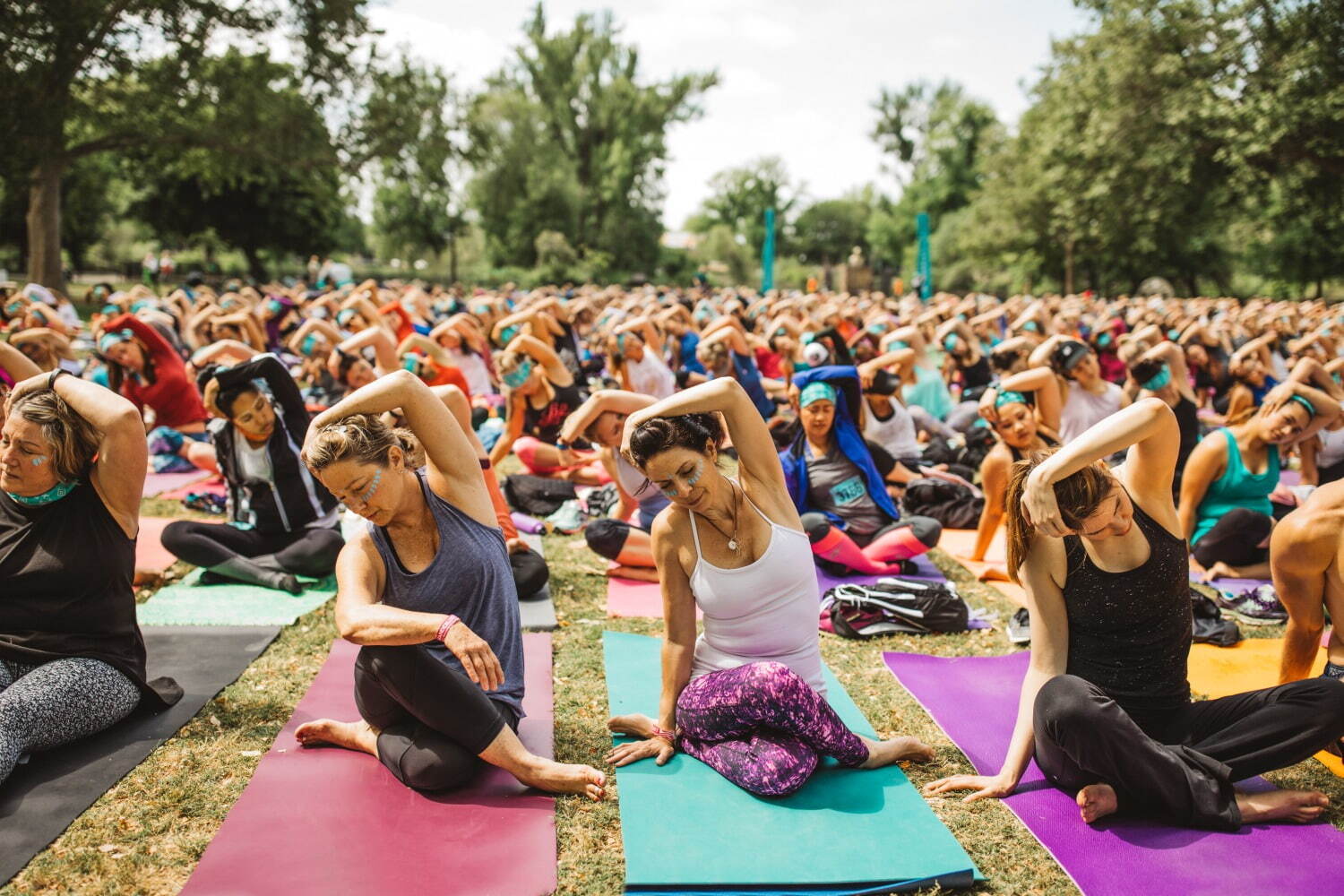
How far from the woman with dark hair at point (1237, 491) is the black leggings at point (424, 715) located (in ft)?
14.1

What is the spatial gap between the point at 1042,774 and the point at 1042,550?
2.70 ft

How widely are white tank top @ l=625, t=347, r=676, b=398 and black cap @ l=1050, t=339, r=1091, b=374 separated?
123 inches

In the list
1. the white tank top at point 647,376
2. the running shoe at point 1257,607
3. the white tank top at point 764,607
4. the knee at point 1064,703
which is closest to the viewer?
the knee at point 1064,703

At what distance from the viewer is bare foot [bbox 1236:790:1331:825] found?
3.15 metres

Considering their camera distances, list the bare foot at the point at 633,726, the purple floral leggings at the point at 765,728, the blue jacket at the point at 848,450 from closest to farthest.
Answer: the purple floral leggings at the point at 765,728 < the bare foot at the point at 633,726 < the blue jacket at the point at 848,450

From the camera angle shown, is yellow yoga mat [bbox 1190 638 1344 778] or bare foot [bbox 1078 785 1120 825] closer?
bare foot [bbox 1078 785 1120 825]

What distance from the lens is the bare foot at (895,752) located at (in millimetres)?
3508

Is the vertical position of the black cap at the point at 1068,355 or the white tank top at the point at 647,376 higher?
the black cap at the point at 1068,355

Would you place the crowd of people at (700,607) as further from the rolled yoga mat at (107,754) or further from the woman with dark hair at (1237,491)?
the woman with dark hair at (1237,491)

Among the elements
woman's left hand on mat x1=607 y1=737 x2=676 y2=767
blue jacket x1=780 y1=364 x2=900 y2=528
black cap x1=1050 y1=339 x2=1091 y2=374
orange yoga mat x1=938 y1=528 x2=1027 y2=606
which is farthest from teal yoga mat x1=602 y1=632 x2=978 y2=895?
black cap x1=1050 y1=339 x2=1091 y2=374

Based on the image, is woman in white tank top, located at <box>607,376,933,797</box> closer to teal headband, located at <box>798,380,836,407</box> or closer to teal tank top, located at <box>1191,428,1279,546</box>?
teal headband, located at <box>798,380,836,407</box>

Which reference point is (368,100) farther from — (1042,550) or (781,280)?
(781,280)

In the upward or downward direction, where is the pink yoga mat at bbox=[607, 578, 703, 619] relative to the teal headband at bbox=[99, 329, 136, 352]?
downward

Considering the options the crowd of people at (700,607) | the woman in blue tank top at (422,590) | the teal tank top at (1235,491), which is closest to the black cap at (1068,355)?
the teal tank top at (1235,491)
